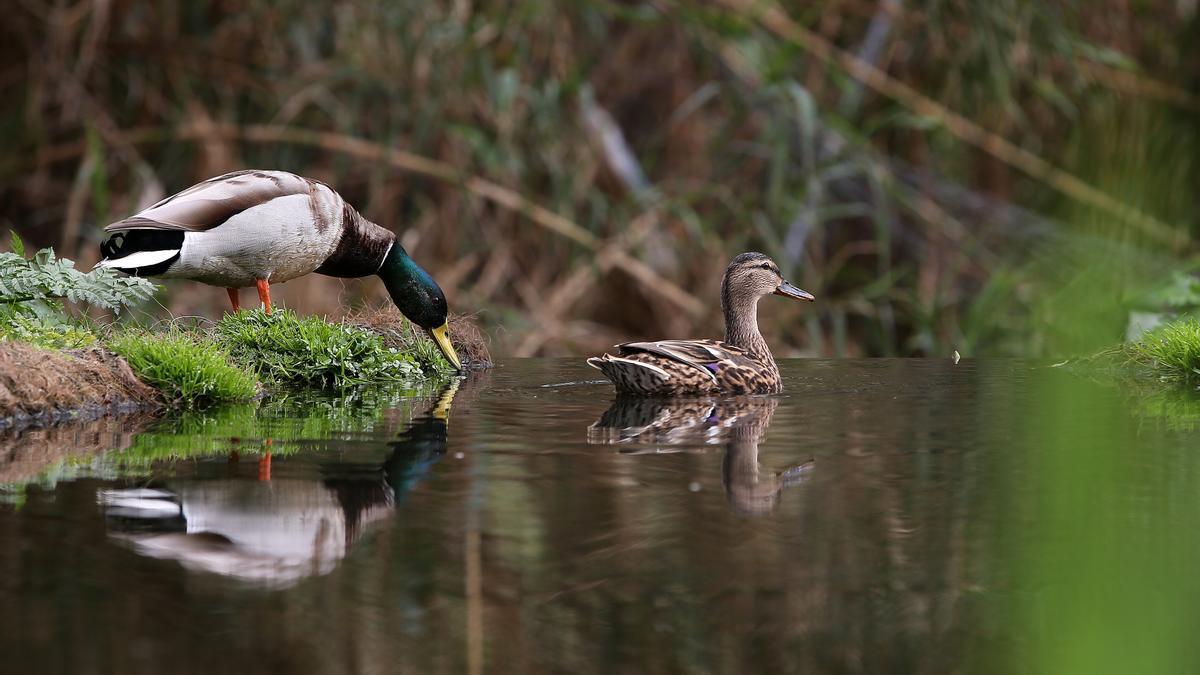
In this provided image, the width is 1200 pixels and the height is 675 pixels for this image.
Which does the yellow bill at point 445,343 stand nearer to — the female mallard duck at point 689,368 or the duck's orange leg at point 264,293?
the duck's orange leg at point 264,293

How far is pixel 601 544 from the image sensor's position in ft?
13.1

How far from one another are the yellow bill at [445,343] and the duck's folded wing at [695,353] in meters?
1.42

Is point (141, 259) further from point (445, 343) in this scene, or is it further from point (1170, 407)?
point (1170, 407)

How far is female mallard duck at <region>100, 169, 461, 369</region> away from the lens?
26.0 ft

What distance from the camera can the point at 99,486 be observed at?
186 inches

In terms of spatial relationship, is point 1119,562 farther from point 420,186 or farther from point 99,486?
point 420,186

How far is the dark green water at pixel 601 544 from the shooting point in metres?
3.04

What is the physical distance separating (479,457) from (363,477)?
596 millimetres

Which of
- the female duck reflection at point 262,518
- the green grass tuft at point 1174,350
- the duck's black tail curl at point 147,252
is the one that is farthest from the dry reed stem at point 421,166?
the female duck reflection at point 262,518

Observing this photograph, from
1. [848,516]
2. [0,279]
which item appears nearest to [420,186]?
[0,279]

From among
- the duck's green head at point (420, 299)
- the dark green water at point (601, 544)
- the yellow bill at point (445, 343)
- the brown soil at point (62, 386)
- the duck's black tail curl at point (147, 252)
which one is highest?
the duck's black tail curl at point (147, 252)

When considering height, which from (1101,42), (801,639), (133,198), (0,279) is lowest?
(801,639)

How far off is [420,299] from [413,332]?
36 centimetres

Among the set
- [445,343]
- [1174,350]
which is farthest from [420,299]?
[1174,350]
